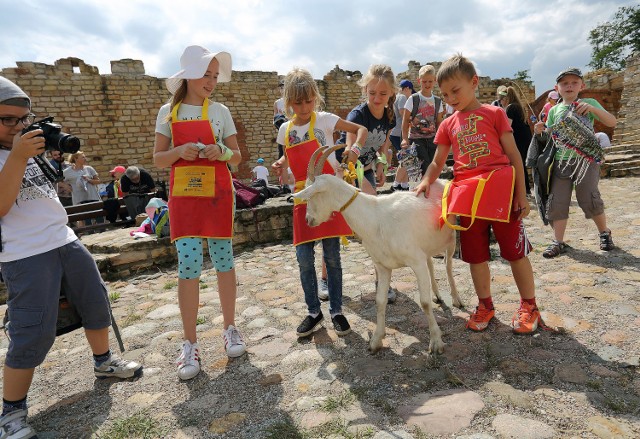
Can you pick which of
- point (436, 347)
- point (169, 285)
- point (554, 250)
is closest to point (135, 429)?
point (436, 347)

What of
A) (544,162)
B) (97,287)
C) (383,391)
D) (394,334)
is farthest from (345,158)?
(544,162)

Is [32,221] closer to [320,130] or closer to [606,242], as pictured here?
[320,130]

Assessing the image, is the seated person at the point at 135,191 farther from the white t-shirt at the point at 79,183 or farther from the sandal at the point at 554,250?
the sandal at the point at 554,250

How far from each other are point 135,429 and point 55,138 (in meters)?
1.66

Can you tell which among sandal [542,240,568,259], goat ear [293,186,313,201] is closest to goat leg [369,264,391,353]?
goat ear [293,186,313,201]

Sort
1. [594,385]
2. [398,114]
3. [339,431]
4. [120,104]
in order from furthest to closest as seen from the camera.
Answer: [120,104] → [398,114] → [594,385] → [339,431]

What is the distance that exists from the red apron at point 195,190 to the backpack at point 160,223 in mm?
3594

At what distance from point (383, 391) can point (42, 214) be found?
227 centimetres

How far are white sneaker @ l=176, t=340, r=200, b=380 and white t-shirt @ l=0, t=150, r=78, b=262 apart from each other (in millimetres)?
1055

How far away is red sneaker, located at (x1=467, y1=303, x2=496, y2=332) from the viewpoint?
295 centimetres

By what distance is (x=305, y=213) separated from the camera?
3.10m

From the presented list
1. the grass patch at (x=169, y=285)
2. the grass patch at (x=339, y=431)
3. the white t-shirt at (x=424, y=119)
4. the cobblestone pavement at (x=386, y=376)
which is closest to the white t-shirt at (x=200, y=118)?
the cobblestone pavement at (x=386, y=376)

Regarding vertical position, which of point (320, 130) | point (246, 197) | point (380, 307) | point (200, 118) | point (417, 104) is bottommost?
point (380, 307)

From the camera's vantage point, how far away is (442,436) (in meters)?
1.85
